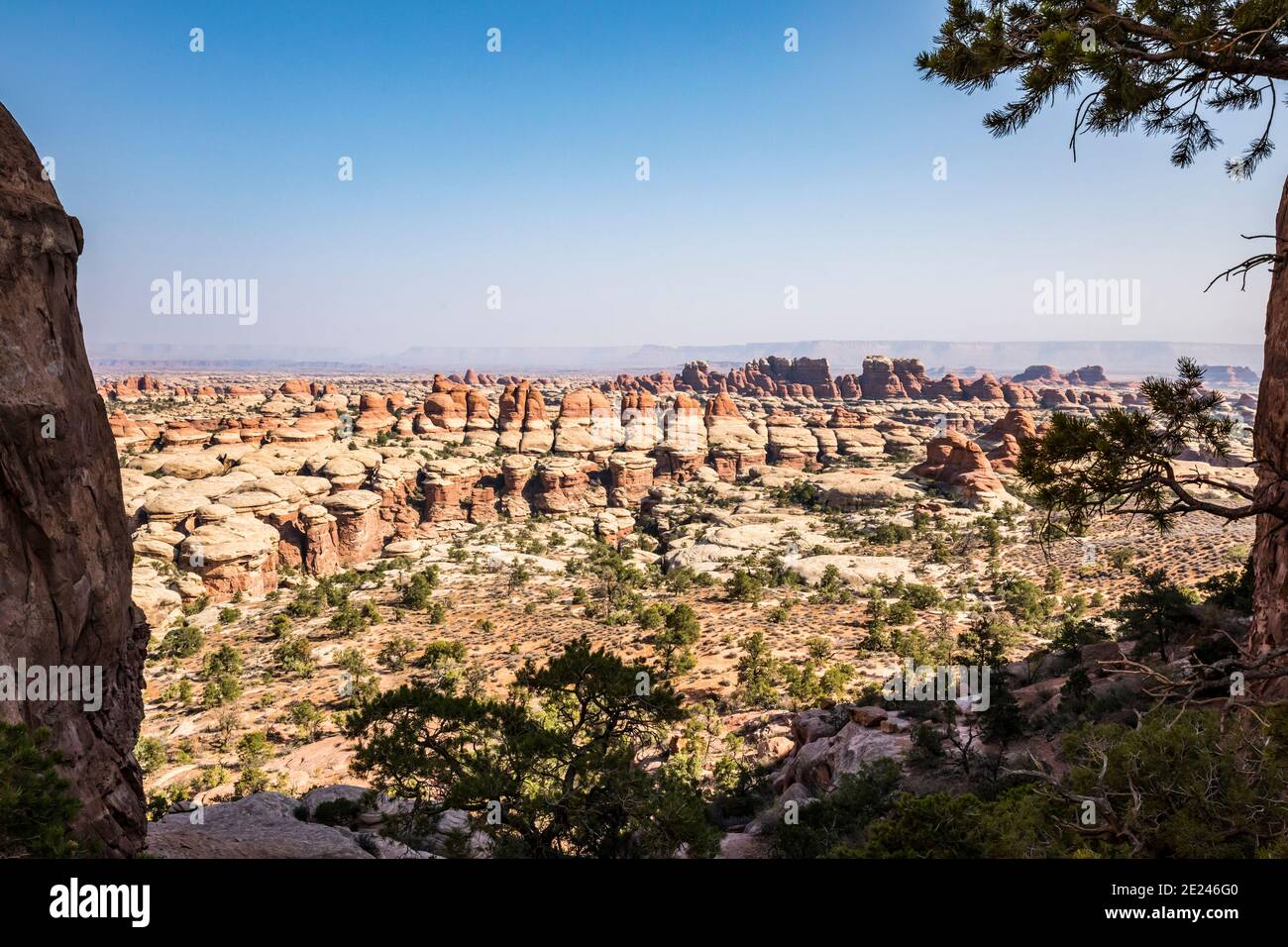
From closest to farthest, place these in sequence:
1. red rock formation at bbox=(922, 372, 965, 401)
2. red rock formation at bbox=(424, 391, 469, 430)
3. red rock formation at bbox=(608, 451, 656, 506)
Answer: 1. red rock formation at bbox=(608, 451, 656, 506)
2. red rock formation at bbox=(424, 391, 469, 430)
3. red rock formation at bbox=(922, 372, 965, 401)

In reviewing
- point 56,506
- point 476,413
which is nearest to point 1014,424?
point 476,413

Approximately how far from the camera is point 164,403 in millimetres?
88562

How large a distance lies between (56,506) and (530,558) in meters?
41.4

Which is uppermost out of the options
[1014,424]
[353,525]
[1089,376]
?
[1089,376]

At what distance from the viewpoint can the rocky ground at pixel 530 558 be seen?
2125 cm

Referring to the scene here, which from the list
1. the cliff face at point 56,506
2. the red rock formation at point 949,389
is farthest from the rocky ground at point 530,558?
the red rock formation at point 949,389

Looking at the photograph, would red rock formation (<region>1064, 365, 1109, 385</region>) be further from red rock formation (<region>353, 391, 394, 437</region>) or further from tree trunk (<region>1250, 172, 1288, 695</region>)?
tree trunk (<region>1250, 172, 1288, 695</region>)

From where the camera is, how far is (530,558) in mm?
48750

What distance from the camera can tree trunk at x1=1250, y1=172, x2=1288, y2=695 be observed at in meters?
6.07

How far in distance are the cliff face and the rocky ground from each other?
1.80 metres

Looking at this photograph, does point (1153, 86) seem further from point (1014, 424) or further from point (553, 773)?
point (1014, 424)

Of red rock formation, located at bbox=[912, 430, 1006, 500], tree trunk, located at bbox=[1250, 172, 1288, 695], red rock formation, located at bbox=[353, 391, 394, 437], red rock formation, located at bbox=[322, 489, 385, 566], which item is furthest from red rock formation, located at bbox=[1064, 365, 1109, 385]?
tree trunk, located at bbox=[1250, 172, 1288, 695]
